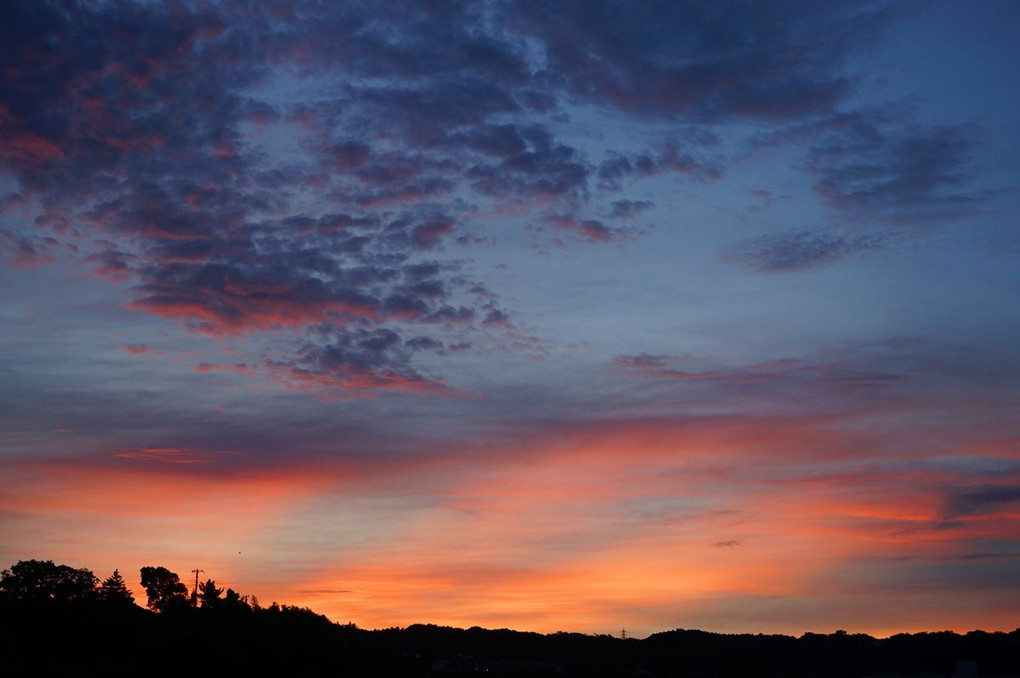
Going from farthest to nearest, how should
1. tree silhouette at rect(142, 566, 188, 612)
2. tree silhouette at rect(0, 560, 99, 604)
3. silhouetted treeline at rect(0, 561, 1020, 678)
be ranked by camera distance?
tree silhouette at rect(142, 566, 188, 612) → tree silhouette at rect(0, 560, 99, 604) → silhouetted treeline at rect(0, 561, 1020, 678)

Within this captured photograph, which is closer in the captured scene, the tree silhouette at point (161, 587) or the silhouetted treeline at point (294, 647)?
the silhouetted treeline at point (294, 647)

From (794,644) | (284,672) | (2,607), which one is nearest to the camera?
(284,672)

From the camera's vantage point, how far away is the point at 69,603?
109625 millimetres

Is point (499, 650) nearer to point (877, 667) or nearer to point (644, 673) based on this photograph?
point (644, 673)

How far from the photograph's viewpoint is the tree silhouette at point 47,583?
4373 inches

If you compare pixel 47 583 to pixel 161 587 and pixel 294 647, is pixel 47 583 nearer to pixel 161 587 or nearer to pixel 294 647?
pixel 161 587

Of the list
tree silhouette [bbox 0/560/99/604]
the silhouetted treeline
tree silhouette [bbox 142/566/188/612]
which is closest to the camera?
the silhouetted treeline

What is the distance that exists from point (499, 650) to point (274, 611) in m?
86.3

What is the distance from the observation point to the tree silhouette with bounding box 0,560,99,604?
111 meters

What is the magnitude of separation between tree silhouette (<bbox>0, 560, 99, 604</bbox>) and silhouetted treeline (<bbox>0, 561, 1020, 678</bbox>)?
11cm

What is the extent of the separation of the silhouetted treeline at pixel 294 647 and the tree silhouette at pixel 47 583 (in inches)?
4.5

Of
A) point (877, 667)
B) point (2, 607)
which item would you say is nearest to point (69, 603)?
point (2, 607)

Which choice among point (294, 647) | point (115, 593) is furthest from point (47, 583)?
point (294, 647)

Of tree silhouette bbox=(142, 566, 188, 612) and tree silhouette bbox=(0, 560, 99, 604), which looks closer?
tree silhouette bbox=(0, 560, 99, 604)
